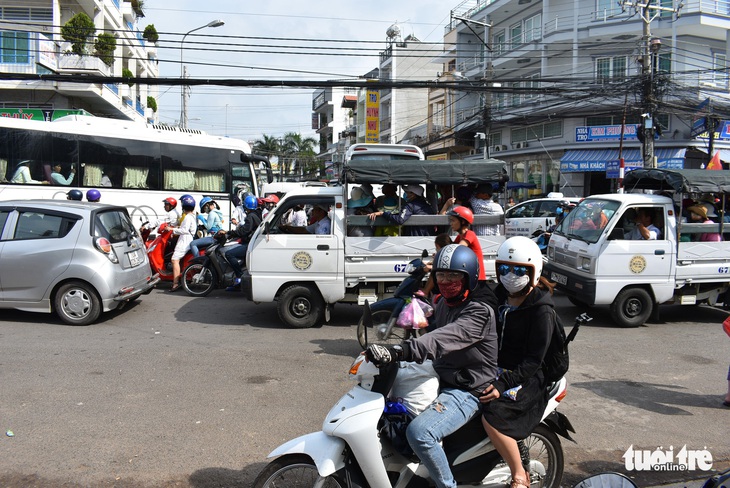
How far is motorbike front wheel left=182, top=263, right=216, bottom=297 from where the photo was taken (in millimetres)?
10688

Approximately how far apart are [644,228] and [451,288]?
6670mm

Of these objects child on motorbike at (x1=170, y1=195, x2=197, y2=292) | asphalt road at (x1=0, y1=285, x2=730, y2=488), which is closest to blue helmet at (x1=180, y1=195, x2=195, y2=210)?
child on motorbike at (x1=170, y1=195, x2=197, y2=292)

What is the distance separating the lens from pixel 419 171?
26.6ft

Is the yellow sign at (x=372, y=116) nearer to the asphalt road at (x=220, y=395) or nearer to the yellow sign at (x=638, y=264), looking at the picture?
the yellow sign at (x=638, y=264)

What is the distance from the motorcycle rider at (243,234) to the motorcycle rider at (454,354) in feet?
22.9

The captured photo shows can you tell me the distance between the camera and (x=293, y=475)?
2.99 meters

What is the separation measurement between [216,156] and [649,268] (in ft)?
36.9

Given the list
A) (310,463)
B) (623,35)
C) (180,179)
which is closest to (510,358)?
(310,463)

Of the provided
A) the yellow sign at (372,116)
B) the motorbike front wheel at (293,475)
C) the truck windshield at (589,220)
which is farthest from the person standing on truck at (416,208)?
the yellow sign at (372,116)

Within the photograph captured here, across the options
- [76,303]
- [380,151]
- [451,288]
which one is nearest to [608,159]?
[380,151]

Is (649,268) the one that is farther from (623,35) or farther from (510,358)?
(623,35)

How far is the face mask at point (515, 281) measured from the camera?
3275 mm

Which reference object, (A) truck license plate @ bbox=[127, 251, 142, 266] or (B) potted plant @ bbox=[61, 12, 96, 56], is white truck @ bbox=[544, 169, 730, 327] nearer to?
(A) truck license plate @ bbox=[127, 251, 142, 266]

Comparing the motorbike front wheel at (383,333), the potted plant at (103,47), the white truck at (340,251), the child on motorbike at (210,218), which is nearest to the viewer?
the motorbike front wheel at (383,333)
